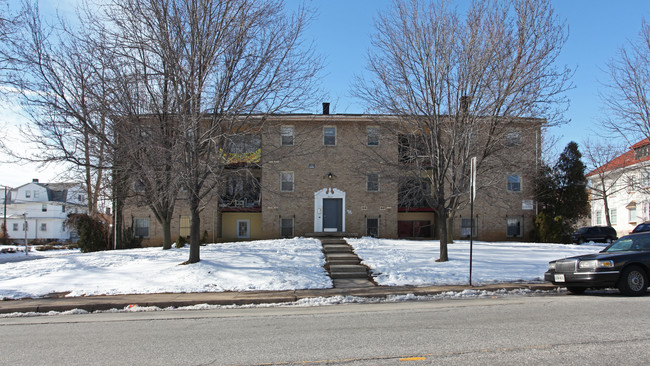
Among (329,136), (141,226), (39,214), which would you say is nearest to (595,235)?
(329,136)

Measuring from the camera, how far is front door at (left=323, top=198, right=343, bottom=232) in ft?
89.3

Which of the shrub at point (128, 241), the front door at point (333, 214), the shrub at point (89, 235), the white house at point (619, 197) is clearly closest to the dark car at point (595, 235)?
the white house at point (619, 197)

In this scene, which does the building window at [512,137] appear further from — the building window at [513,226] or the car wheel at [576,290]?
the building window at [513,226]

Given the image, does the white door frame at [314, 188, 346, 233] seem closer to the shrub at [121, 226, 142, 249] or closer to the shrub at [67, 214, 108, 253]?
the shrub at [121, 226, 142, 249]

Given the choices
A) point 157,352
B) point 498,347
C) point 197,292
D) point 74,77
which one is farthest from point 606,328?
point 74,77

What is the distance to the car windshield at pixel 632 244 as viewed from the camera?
424 inches

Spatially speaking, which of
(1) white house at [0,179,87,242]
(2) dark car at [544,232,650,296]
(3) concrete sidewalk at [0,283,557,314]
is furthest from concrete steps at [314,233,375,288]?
(1) white house at [0,179,87,242]

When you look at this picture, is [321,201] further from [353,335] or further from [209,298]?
[353,335]

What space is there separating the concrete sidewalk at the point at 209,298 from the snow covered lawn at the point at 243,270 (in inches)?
20.1

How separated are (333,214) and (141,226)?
1171 cm

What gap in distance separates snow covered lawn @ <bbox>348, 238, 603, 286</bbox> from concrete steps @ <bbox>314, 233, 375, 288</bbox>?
29 cm

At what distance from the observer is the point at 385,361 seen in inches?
211

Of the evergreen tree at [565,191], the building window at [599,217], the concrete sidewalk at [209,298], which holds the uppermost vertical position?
the evergreen tree at [565,191]

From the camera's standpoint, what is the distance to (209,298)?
1085 cm
